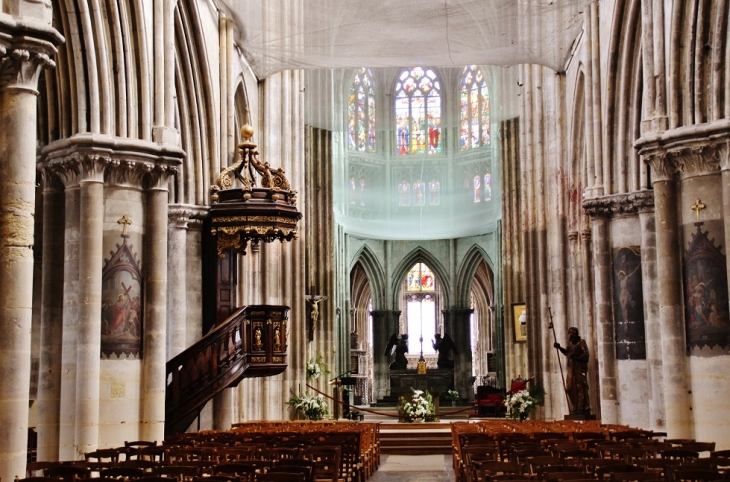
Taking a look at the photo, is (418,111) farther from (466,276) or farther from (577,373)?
(577,373)

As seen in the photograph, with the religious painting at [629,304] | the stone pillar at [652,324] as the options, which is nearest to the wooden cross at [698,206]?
the stone pillar at [652,324]

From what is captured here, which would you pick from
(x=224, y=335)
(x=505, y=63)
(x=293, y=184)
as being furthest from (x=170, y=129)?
(x=293, y=184)

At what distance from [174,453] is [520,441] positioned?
506 cm

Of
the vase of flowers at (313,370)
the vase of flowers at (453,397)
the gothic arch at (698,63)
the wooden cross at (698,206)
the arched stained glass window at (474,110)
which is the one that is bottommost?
the vase of flowers at (453,397)

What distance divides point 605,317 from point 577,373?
273cm

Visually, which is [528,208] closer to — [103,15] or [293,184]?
[293,184]

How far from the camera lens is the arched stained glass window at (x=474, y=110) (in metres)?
47.1

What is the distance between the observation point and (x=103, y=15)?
54.0 ft

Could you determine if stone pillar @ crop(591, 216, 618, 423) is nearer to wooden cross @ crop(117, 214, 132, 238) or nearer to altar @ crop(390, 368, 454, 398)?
wooden cross @ crop(117, 214, 132, 238)

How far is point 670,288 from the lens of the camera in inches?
683

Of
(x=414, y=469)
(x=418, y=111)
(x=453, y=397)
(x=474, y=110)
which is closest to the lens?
(x=414, y=469)

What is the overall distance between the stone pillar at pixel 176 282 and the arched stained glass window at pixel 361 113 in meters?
26.7

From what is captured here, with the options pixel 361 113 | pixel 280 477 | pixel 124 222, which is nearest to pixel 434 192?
pixel 361 113

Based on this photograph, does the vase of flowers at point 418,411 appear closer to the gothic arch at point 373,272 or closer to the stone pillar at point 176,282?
the stone pillar at point 176,282
